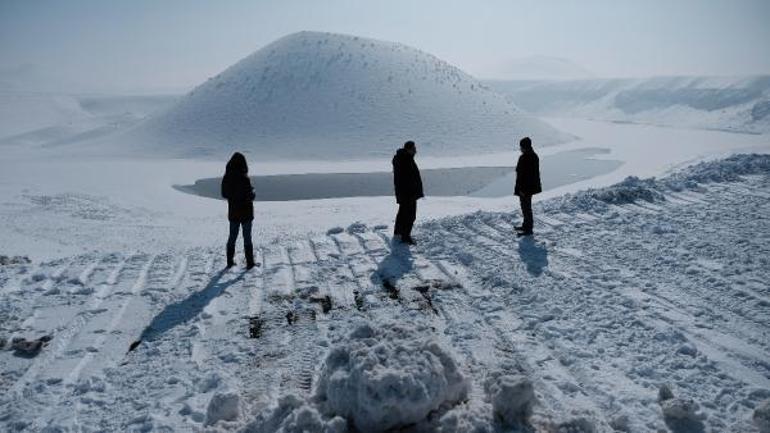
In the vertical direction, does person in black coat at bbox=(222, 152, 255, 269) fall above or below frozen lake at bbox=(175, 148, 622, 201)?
above

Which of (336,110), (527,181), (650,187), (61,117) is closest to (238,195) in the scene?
(527,181)

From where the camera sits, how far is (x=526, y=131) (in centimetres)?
4119

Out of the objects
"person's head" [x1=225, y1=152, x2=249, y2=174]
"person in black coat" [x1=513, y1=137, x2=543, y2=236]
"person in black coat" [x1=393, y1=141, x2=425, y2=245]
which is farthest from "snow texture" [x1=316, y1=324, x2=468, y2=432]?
"person in black coat" [x1=513, y1=137, x2=543, y2=236]

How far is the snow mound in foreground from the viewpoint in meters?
3.66

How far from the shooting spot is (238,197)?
8273 millimetres

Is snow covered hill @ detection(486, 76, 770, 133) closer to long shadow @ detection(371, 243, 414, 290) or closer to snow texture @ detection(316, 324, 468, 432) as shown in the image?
long shadow @ detection(371, 243, 414, 290)

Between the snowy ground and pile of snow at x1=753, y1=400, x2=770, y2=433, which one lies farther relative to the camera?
the snowy ground

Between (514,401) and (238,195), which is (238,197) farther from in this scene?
(514,401)

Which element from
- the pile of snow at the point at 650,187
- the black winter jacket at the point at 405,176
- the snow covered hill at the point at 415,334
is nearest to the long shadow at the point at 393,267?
the snow covered hill at the point at 415,334

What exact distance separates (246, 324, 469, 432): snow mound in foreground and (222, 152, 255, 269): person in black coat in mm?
4583

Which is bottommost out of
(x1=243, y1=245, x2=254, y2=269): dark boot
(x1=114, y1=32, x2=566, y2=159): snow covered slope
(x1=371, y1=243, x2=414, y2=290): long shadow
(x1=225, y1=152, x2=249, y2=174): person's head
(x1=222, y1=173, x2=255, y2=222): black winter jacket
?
(x1=371, y1=243, x2=414, y2=290): long shadow

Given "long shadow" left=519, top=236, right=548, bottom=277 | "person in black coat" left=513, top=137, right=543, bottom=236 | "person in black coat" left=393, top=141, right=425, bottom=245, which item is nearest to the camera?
"long shadow" left=519, top=236, right=548, bottom=277

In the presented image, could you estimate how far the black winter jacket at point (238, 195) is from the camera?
822cm

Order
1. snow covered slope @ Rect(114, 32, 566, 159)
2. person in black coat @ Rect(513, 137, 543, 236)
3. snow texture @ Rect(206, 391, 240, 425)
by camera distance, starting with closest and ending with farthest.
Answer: snow texture @ Rect(206, 391, 240, 425) → person in black coat @ Rect(513, 137, 543, 236) → snow covered slope @ Rect(114, 32, 566, 159)
